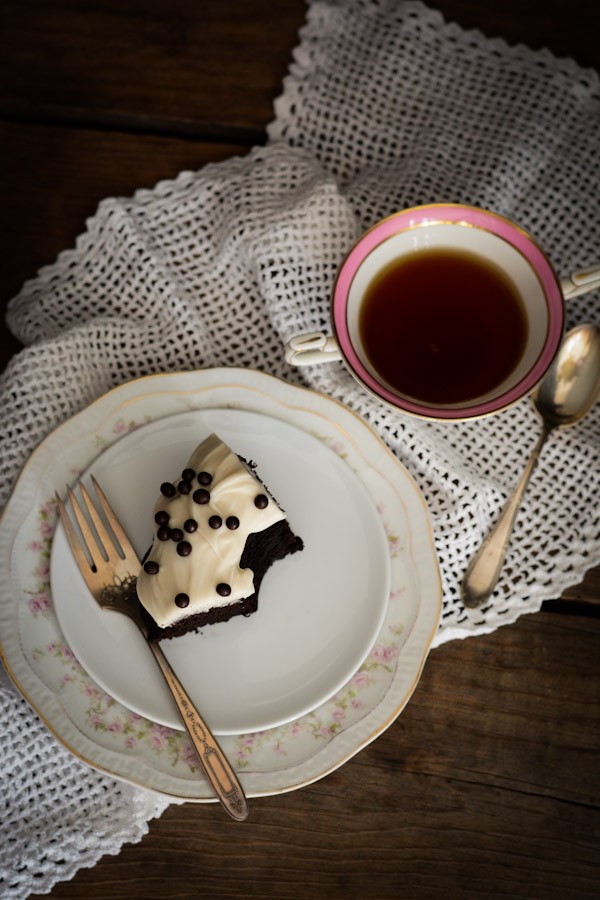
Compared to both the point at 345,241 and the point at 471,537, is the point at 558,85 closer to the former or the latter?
the point at 345,241

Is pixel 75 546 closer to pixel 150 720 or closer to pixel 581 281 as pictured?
pixel 150 720

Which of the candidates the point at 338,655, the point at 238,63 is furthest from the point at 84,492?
the point at 238,63

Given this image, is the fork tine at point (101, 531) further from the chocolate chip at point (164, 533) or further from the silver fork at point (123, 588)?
the chocolate chip at point (164, 533)

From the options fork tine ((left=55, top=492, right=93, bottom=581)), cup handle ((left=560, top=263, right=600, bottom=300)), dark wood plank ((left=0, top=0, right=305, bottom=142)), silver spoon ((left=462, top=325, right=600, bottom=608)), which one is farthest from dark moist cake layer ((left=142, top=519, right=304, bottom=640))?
dark wood plank ((left=0, top=0, right=305, bottom=142))

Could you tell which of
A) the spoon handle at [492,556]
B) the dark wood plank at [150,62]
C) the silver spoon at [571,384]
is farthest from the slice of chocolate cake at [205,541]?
the dark wood plank at [150,62]

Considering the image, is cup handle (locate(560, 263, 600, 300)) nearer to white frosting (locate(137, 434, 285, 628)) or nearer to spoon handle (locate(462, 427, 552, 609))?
spoon handle (locate(462, 427, 552, 609))
